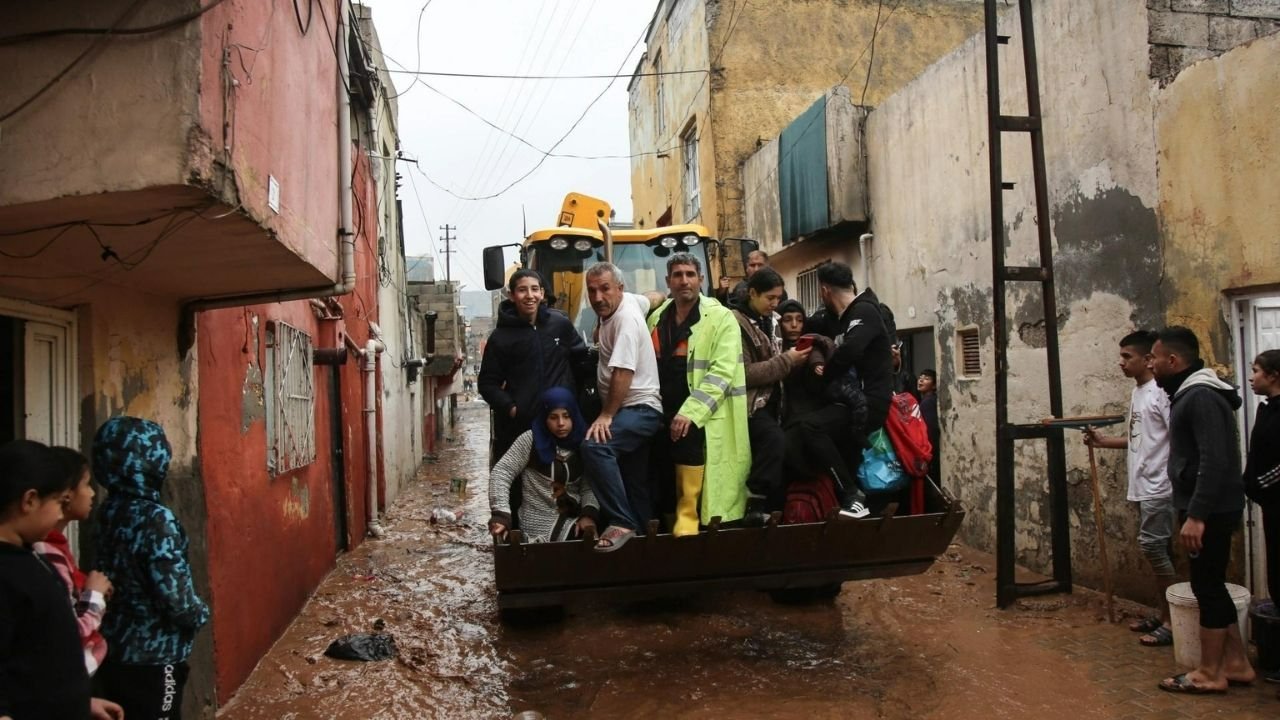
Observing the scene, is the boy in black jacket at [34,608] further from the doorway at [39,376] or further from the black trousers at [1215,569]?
the black trousers at [1215,569]

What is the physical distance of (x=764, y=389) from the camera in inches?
204

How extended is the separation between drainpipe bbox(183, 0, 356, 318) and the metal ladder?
15.0 feet

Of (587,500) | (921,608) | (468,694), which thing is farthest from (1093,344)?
(468,694)

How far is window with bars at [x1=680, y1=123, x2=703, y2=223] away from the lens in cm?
1633

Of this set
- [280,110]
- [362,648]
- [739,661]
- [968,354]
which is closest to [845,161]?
[968,354]

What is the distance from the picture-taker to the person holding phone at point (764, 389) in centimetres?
496

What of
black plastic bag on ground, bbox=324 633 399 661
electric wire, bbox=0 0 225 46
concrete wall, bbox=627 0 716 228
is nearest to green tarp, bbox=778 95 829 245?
concrete wall, bbox=627 0 716 228

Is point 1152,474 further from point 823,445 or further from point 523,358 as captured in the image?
point 523,358

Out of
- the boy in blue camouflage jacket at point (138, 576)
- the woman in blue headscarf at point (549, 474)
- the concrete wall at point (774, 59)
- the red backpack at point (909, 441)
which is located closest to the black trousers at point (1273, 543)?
the red backpack at point (909, 441)

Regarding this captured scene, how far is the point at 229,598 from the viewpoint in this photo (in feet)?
16.4

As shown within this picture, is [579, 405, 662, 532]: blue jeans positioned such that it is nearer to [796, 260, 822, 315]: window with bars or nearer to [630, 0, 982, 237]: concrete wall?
[796, 260, 822, 315]: window with bars

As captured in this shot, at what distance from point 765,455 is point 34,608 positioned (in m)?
3.52

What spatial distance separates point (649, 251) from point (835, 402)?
3481mm

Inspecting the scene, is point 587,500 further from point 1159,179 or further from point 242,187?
point 1159,179
